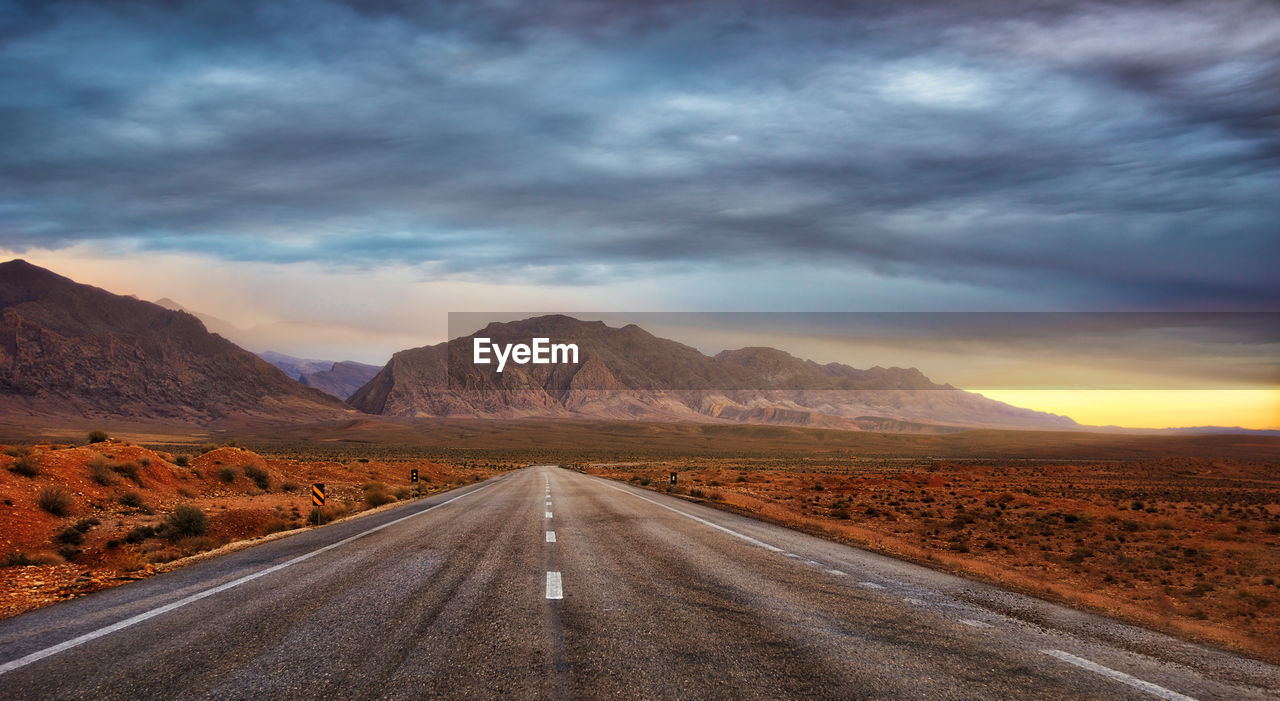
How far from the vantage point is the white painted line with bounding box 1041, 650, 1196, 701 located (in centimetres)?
493

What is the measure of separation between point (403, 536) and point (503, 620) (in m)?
7.89

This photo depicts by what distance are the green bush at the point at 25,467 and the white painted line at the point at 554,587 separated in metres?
22.6

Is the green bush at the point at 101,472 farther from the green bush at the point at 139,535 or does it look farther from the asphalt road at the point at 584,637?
the asphalt road at the point at 584,637

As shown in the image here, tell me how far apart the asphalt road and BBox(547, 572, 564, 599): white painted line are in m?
0.05

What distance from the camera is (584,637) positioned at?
612 centimetres

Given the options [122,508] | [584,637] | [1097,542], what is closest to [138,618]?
[584,637]

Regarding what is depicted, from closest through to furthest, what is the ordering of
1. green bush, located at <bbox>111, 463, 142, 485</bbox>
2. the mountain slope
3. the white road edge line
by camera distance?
the white road edge line < green bush, located at <bbox>111, 463, 142, 485</bbox> < the mountain slope

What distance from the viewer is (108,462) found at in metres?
25.9

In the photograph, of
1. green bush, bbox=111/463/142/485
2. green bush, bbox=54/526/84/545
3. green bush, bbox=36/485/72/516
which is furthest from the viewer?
green bush, bbox=111/463/142/485

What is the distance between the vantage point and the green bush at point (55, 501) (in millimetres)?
19438

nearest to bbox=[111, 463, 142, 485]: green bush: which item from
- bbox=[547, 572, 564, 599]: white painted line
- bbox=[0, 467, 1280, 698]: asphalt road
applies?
bbox=[0, 467, 1280, 698]: asphalt road

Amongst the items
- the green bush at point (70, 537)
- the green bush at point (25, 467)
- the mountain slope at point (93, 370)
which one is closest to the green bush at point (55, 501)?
the green bush at point (25, 467)

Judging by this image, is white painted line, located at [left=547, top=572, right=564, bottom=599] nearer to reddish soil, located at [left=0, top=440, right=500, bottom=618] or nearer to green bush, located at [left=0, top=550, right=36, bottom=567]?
reddish soil, located at [left=0, top=440, right=500, bottom=618]

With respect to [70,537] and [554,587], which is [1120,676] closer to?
[554,587]
